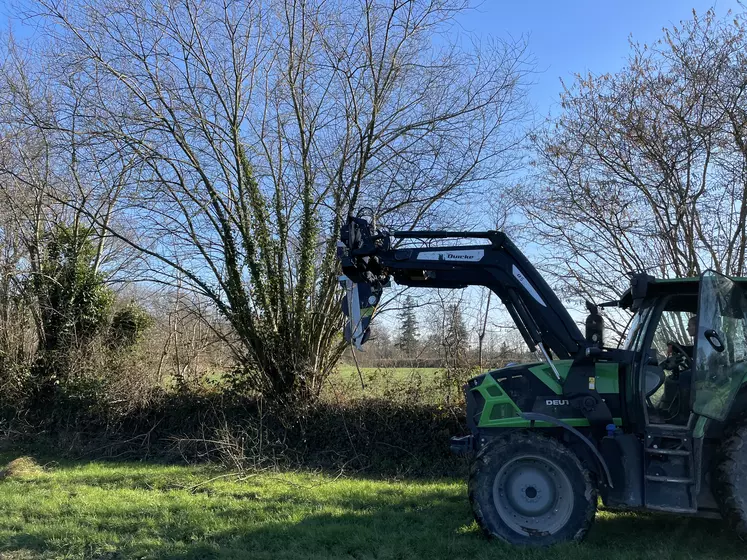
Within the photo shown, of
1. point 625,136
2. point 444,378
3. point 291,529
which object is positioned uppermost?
point 625,136

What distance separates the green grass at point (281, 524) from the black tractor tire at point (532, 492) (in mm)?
196

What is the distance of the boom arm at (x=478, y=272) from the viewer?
19.2 ft

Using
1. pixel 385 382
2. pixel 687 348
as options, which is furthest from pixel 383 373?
pixel 687 348

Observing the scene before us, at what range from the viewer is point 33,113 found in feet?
35.2

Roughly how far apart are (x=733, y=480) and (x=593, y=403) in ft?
4.10

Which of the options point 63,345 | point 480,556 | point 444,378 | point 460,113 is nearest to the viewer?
point 480,556

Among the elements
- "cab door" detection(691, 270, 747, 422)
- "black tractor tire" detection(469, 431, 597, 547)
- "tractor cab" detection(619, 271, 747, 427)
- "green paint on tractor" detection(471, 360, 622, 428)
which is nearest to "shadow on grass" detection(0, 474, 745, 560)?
"black tractor tire" detection(469, 431, 597, 547)

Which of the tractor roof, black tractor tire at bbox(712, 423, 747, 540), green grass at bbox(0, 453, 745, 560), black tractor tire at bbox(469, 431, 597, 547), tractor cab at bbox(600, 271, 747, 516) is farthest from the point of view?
the tractor roof

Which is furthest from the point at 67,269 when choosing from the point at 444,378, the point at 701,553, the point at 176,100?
the point at 701,553

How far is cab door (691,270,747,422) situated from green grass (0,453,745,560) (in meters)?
1.37

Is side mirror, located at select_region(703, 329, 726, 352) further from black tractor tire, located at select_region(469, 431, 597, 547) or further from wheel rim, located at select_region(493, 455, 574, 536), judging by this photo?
wheel rim, located at select_region(493, 455, 574, 536)

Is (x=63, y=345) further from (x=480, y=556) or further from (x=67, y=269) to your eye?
(x=480, y=556)

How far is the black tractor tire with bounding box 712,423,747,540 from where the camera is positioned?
4.84 m

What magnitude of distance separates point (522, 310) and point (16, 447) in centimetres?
1064
